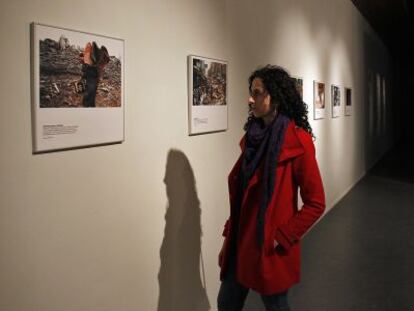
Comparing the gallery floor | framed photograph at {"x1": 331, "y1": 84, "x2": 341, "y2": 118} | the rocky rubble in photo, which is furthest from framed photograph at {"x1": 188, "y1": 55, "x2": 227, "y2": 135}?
framed photograph at {"x1": 331, "y1": 84, "x2": 341, "y2": 118}

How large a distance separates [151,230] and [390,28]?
12188 millimetres

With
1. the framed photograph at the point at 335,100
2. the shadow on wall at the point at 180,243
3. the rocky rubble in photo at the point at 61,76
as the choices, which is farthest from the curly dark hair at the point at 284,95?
the framed photograph at the point at 335,100

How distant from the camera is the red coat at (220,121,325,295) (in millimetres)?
2213

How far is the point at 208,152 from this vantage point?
3.15m

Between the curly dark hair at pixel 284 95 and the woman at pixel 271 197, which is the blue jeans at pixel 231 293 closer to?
the woman at pixel 271 197

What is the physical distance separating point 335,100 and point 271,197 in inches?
212

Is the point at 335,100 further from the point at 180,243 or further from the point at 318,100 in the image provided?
the point at 180,243

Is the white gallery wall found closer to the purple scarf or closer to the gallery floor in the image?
the purple scarf

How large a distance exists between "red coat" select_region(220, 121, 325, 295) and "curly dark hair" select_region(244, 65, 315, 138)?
9cm

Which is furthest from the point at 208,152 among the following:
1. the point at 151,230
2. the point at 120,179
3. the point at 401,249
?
the point at 401,249

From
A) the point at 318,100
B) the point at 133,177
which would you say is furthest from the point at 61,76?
the point at 318,100

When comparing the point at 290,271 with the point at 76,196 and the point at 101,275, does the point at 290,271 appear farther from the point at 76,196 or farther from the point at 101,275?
the point at 76,196

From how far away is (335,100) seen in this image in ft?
23.7

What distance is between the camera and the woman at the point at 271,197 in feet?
7.29
